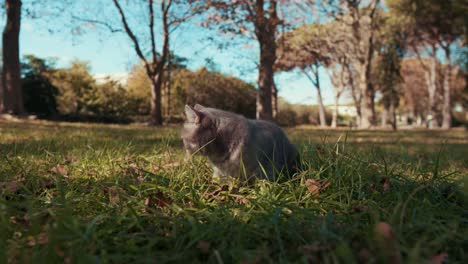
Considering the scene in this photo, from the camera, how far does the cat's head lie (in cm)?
229

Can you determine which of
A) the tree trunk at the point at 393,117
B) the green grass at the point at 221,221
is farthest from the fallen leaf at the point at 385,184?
the tree trunk at the point at 393,117

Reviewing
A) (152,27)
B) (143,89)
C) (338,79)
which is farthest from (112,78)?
(338,79)

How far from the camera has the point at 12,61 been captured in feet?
34.6

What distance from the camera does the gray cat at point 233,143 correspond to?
7.17 ft

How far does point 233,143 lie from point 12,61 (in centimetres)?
1155

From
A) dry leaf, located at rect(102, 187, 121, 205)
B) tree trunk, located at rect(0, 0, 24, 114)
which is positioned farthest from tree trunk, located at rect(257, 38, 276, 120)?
dry leaf, located at rect(102, 187, 121, 205)

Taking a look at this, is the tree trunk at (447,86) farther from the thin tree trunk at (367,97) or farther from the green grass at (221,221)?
the green grass at (221,221)

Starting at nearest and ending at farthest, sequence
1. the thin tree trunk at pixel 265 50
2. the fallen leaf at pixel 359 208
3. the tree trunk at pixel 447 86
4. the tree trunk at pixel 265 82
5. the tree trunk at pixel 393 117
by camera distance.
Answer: the fallen leaf at pixel 359 208 → the thin tree trunk at pixel 265 50 → the tree trunk at pixel 265 82 → the tree trunk at pixel 393 117 → the tree trunk at pixel 447 86

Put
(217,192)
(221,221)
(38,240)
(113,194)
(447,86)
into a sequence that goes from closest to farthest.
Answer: (38,240)
(221,221)
(113,194)
(217,192)
(447,86)

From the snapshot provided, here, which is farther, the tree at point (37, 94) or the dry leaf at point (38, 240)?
the tree at point (37, 94)

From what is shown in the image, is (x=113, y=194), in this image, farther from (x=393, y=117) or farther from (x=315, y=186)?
(x=393, y=117)

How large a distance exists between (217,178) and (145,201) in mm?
690

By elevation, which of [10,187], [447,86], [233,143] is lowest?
[10,187]

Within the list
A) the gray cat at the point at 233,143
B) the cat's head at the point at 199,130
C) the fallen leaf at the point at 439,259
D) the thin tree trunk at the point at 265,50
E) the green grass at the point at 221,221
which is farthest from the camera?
the thin tree trunk at the point at 265,50
